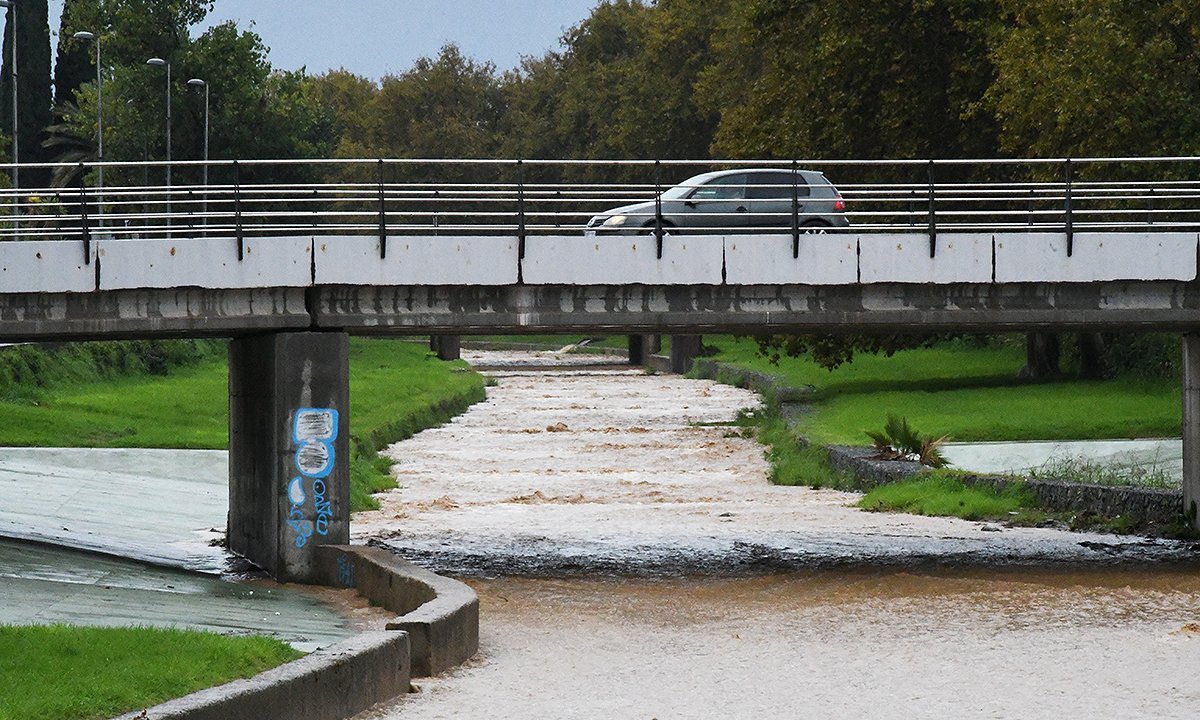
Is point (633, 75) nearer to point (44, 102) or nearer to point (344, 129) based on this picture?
point (44, 102)

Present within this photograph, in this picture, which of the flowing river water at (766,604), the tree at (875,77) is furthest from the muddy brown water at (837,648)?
the tree at (875,77)

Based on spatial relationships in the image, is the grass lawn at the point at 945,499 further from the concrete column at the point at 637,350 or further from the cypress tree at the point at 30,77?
the cypress tree at the point at 30,77

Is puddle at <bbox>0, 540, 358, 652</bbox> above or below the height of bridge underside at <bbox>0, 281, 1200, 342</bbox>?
below

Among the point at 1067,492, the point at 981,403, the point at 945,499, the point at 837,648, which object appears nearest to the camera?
the point at 837,648

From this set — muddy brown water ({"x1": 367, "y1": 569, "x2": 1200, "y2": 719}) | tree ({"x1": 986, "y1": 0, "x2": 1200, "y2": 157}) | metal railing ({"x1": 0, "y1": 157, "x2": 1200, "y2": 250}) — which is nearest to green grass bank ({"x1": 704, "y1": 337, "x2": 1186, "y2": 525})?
metal railing ({"x1": 0, "y1": 157, "x2": 1200, "y2": 250})

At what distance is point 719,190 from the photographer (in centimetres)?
2622

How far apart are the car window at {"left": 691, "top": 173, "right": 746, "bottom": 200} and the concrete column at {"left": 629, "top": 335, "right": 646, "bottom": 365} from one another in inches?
2163

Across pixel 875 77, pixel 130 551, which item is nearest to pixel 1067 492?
pixel 130 551

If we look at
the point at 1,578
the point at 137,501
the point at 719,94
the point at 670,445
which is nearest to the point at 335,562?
the point at 1,578

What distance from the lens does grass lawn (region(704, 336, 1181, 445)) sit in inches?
1374

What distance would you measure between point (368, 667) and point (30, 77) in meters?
73.0

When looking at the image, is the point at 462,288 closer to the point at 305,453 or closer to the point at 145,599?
the point at 305,453

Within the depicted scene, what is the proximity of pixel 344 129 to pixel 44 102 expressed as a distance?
40663 millimetres

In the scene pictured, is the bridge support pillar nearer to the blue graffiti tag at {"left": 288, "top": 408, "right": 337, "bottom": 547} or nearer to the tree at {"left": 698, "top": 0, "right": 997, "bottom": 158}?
the tree at {"left": 698, "top": 0, "right": 997, "bottom": 158}
